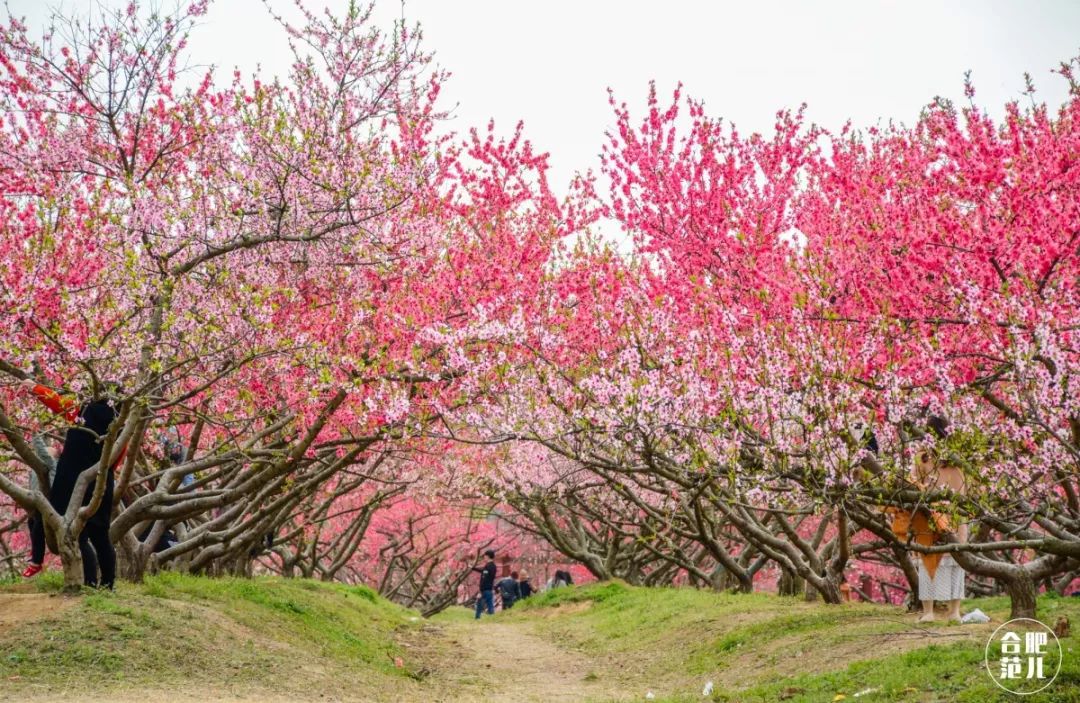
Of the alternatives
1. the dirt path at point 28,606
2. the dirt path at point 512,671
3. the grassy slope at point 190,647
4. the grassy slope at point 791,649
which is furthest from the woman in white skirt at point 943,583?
the dirt path at point 28,606

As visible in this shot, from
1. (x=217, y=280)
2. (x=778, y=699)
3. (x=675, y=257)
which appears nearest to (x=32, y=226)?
(x=217, y=280)

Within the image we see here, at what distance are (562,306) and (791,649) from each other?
16.9 feet

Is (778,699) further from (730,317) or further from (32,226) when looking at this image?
(32,226)

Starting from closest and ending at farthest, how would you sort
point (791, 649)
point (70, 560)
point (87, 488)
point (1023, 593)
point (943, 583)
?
point (1023, 593), point (70, 560), point (791, 649), point (87, 488), point (943, 583)

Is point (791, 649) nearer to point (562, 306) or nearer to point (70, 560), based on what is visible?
point (562, 306)

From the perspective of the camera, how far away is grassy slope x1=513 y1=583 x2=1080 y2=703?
6770 mm

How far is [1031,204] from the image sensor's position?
7980 mm

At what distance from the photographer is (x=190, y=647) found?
8938 mm

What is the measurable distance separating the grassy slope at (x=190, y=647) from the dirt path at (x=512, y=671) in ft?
2.35

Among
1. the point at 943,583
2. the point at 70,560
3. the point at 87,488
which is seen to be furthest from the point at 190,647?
the point at 943,583

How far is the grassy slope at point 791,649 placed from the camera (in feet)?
22.2

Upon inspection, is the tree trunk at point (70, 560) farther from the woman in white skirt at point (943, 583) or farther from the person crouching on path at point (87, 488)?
the woman in white skirt at point (943, 583)

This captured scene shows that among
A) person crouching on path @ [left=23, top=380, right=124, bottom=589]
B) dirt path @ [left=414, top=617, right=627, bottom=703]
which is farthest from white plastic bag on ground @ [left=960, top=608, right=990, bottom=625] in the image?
person crouching on path @ [left=23, top=380, right=124, bottom=589]

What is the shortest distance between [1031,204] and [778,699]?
4.79m
